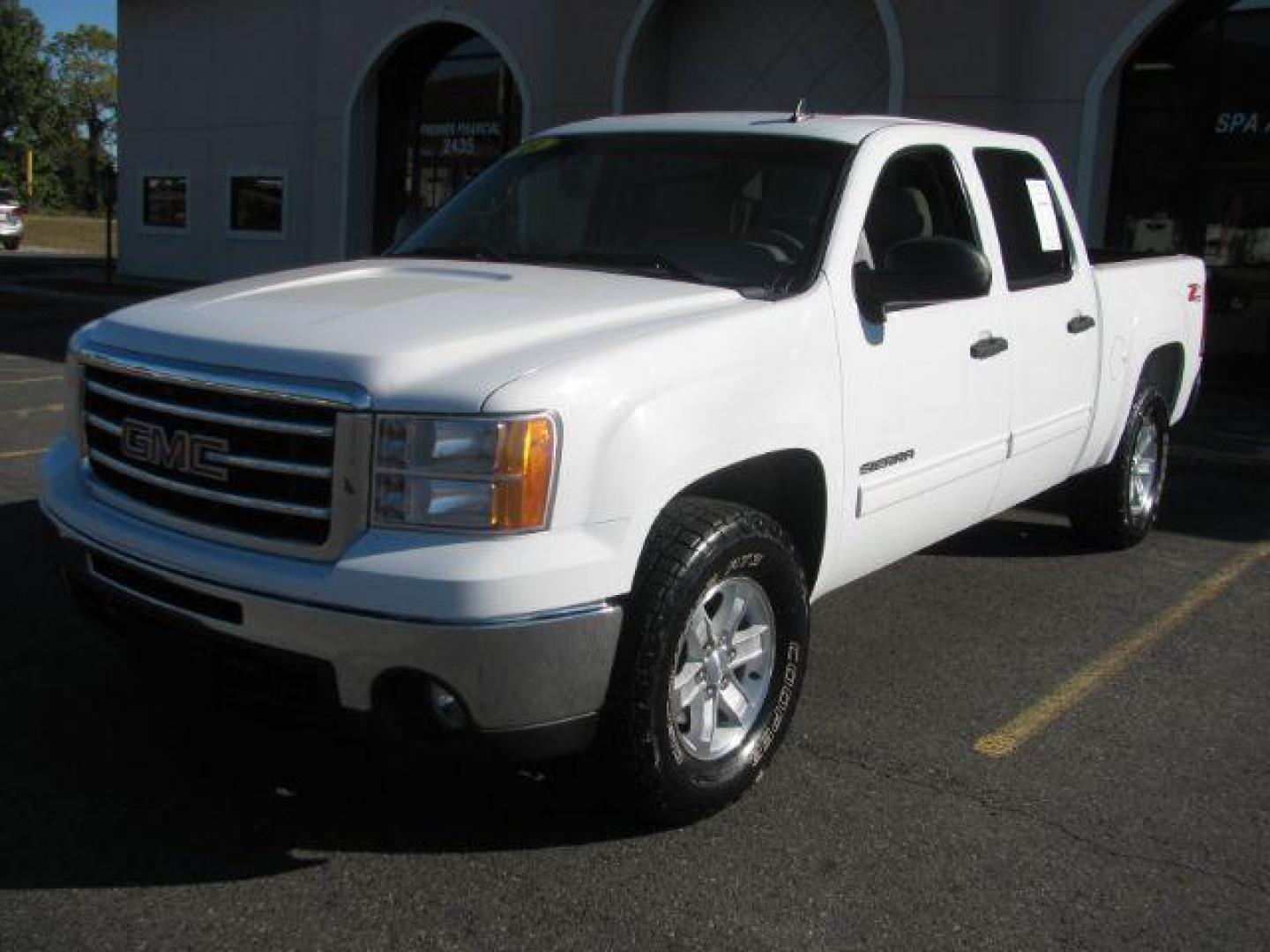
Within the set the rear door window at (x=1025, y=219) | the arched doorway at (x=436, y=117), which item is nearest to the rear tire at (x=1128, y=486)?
the rear door window at (x=1025, y=219)

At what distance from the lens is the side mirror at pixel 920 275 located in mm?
4219

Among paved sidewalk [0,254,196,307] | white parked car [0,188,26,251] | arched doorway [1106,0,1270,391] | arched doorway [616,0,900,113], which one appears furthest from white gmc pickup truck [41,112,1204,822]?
white parked car [0,188,26,251]

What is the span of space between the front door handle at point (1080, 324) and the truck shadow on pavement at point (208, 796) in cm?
301

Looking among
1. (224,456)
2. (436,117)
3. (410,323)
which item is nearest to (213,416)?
(224,456)

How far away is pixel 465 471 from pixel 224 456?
68 cm

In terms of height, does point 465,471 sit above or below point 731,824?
above

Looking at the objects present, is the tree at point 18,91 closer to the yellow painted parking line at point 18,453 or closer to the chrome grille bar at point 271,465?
the yellow painted parking line at point 18,453

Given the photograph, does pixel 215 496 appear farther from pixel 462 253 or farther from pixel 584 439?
pixel 462 253

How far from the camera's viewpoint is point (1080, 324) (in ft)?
18.6

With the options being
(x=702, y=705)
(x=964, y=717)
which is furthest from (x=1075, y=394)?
(x=702, y=705)

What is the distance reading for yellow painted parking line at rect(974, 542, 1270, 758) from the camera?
440 centimetres

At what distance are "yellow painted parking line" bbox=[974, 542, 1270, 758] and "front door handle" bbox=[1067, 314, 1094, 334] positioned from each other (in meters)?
1.28

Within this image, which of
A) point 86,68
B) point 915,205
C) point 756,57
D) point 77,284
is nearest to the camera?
point 915,205

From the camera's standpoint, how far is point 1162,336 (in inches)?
266
